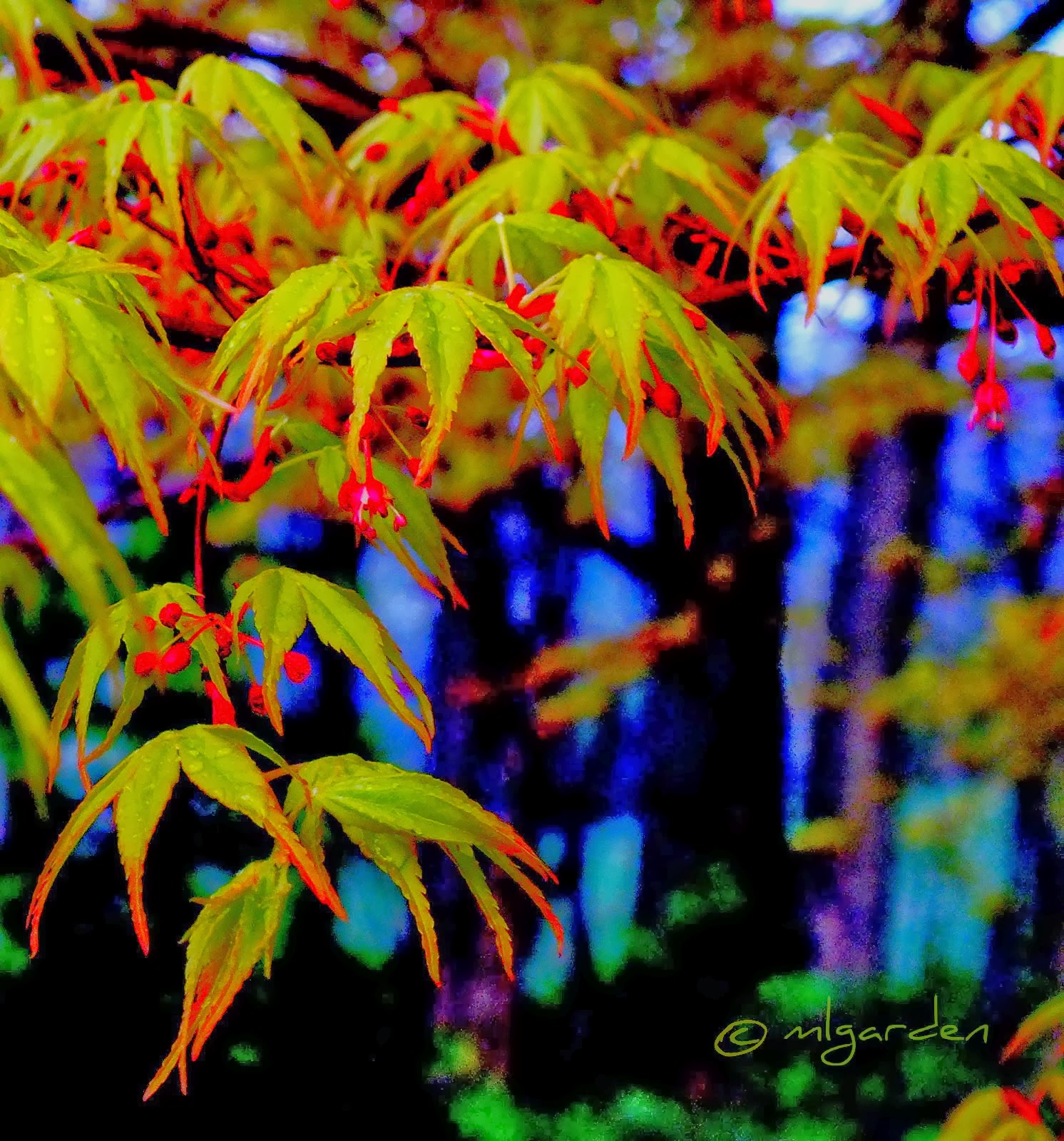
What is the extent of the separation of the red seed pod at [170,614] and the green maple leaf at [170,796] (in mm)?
69

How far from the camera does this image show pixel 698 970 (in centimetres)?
217

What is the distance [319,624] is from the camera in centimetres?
47

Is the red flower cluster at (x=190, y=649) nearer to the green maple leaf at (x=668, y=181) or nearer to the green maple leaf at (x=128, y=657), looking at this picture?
the green maple leaf at (x=128, y=657)

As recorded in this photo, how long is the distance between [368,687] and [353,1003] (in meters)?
0.72

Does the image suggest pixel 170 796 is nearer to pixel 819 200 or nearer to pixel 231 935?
pixel 231 935

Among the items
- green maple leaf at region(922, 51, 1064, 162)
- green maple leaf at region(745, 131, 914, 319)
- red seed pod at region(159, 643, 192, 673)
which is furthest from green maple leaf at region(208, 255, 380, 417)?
green maple leaf at region(922, 51, 1064, 162)

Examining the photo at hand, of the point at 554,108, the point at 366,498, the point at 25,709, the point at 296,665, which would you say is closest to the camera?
the point at 25,709

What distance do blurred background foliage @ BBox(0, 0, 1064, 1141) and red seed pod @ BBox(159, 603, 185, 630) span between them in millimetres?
1105

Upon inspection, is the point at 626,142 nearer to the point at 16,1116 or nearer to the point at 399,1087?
the point at 399,1087

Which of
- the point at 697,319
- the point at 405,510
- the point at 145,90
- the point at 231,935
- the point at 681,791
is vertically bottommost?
the point at 681,791

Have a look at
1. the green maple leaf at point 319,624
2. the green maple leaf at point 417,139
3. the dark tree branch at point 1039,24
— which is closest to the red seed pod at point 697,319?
the green maple leaf at point 319,624

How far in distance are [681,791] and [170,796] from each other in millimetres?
1866

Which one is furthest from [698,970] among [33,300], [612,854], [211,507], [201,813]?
[33,300]

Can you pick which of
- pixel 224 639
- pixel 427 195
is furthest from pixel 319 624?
pixel 427 195
